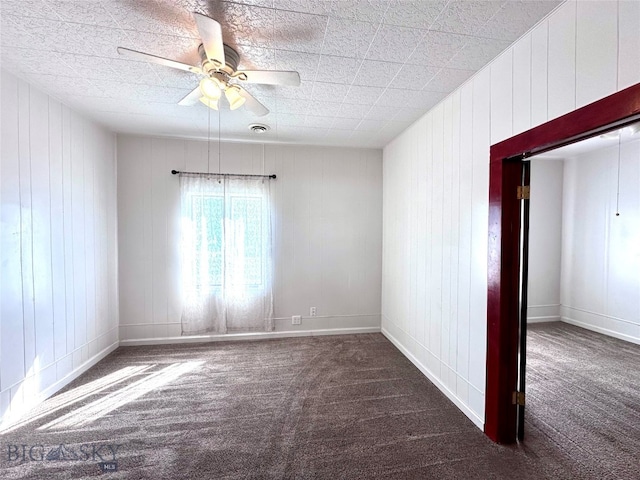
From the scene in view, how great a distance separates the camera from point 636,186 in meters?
3.24

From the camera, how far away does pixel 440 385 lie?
2.47m

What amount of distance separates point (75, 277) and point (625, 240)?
20.3 feet

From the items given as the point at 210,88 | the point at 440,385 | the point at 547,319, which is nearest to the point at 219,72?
the point at 210,88

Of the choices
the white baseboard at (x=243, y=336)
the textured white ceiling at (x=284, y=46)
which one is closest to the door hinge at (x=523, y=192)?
the textured white ceiling at (x=284, y=46)

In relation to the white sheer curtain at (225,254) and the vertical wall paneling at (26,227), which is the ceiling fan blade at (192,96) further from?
the white sheer curtain at (225,254)

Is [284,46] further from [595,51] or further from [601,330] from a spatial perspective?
[601,330]

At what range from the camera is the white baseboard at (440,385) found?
2021 millimetres

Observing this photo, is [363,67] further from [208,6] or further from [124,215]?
[124,215]

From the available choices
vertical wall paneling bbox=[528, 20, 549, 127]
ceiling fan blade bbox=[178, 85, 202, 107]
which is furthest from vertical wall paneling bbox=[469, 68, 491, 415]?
ceiling fan blade bbox=[178, 85, 202, 107]

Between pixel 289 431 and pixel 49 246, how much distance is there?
99.2 inches

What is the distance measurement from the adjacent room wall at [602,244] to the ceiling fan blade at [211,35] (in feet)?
15.2

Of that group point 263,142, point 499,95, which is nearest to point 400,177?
point 499,95

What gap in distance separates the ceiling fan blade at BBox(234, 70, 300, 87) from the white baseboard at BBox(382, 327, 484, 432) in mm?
2635

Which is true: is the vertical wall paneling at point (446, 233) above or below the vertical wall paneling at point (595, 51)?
below
